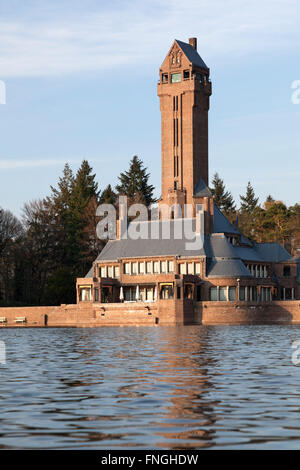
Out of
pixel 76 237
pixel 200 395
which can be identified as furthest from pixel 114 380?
pixel 76 237

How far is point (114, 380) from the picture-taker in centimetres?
2986

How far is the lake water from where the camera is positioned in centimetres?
1800

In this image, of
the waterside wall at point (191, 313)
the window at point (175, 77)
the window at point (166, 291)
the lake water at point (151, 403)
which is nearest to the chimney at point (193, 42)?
the window at point (175, 77)

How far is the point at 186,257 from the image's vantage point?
366 feet

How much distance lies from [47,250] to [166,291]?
33.3 meters

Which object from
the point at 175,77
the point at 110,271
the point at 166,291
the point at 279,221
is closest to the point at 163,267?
the point at 166,291

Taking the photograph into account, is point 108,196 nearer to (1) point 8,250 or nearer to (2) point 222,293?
(1) point 8,250

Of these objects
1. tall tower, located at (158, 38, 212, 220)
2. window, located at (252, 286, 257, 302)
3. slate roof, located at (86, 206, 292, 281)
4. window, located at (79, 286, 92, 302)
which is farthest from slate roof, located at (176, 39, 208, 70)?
window, located at (79, 286, 92, 302)

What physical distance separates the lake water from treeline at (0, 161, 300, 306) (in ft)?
289

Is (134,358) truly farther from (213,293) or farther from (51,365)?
(213,293)

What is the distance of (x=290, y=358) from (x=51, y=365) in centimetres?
1104

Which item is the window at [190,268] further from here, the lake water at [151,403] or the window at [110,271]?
the lake water at [151,403]

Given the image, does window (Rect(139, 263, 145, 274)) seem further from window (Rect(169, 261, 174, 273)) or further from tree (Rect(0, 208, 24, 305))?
tree (Rect(0, 208, 24, 305))

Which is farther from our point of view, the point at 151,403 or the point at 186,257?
the point at 186,257
